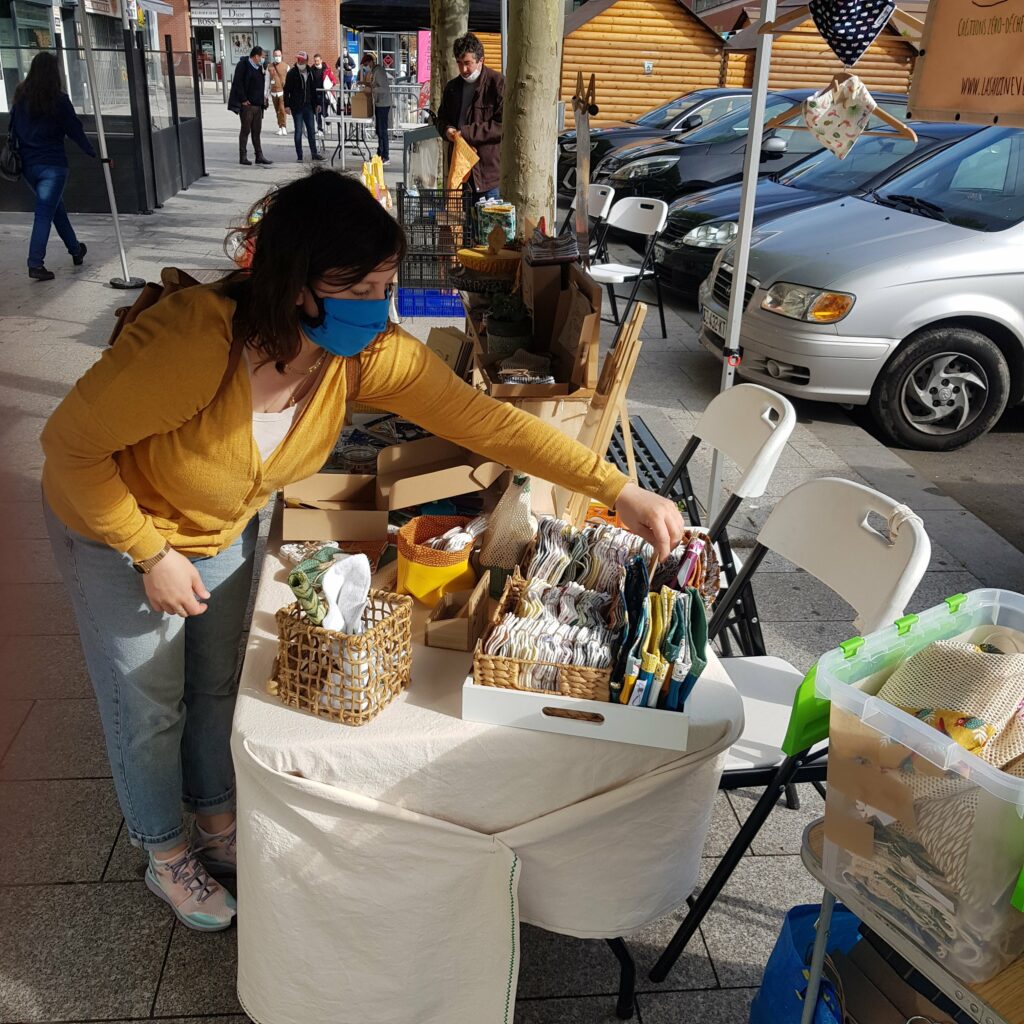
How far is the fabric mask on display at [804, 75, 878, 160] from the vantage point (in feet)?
11.5

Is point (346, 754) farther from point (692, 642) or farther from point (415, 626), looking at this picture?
point (692, 642)

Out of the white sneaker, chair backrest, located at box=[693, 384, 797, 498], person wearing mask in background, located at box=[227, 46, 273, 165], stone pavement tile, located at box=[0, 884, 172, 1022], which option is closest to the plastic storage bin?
chair backrest, located at box=[693, 384, 797, 498]

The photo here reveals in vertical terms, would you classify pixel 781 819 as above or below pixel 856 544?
below

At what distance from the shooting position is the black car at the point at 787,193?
698cm

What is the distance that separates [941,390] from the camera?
5.66 metres

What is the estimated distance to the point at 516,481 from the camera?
7.29 ft

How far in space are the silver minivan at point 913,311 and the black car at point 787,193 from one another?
91 cm

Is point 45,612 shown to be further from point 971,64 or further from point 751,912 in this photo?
point 971,64

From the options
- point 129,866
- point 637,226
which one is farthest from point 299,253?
point 637,226

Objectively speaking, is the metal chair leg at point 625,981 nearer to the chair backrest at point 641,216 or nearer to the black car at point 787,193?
the black car at point 787,193

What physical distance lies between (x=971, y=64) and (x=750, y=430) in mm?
1307

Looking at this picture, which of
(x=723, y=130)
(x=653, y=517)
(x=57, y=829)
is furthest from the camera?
(x=723, y=130)

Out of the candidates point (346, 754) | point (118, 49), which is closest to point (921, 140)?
point (346, 754)

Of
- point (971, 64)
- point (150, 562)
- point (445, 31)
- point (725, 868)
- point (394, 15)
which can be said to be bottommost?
point (725, 868)
